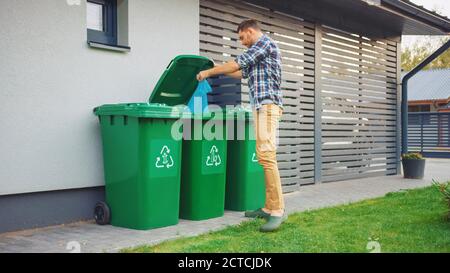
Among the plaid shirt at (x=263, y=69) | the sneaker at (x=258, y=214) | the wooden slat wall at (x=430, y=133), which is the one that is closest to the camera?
the plaid shirt at (x=263, y=69)

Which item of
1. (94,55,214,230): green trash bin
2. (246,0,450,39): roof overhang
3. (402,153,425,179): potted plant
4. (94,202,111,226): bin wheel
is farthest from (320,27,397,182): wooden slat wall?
(94,202,111,226): bin wheel

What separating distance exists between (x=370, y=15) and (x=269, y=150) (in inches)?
236

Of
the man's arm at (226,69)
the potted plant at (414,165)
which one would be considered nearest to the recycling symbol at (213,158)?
the man's arm at (226,69)

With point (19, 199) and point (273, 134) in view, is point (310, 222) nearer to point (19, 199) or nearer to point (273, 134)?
point (273, 134)

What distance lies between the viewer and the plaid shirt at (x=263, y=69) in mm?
4801

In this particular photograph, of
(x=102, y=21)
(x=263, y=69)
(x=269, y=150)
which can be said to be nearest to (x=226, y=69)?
(x=263, y=69)

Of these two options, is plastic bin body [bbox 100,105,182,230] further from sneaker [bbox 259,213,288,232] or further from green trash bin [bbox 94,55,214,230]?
sneaker [bbox 259,213,288,232]

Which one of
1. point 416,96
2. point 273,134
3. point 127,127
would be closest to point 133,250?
point 127,127

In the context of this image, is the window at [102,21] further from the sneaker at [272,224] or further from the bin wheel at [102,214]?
the sneaker at [272,224]

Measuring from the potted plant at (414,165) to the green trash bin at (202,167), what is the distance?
19.8 feet

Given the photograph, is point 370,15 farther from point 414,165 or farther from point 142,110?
point 142,110

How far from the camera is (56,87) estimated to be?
16.6ft

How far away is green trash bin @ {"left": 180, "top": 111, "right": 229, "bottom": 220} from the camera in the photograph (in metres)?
5.39

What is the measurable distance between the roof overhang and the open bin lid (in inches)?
95.7
